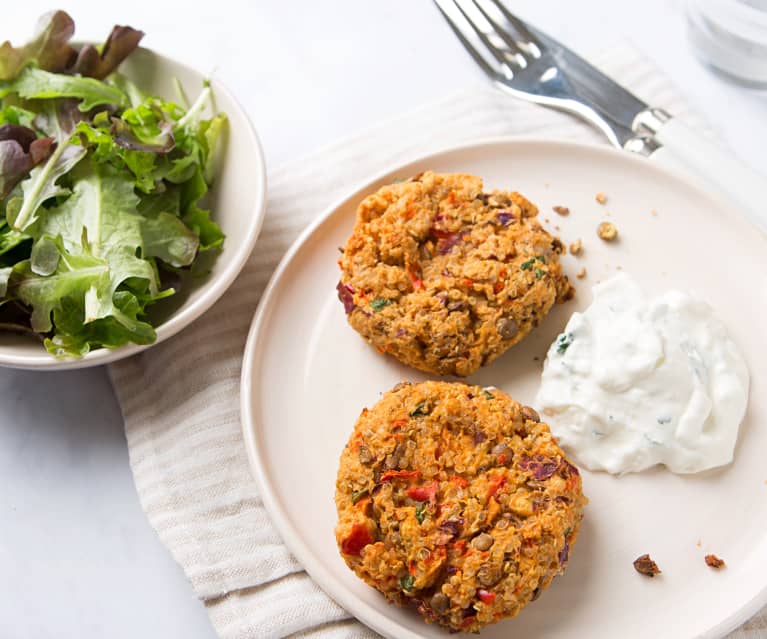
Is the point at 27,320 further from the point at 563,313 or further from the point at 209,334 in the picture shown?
the point at 563,313

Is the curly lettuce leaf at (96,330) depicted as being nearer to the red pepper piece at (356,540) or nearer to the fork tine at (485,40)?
the red pepper piece at (356,540)

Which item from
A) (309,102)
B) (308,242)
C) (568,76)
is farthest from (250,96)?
(568,76)

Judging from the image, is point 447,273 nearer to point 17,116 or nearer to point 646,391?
point 646,391

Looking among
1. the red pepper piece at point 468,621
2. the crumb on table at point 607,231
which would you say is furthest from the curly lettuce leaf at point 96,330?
the crumb on table at point 607,231

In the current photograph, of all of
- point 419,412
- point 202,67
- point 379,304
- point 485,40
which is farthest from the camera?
Result: point 202,67

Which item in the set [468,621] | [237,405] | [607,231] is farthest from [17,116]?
[468,621]
